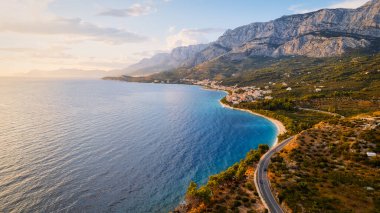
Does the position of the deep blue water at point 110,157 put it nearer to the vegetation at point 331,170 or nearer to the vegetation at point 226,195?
the vegetation at point 226,195

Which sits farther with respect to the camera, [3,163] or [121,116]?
[121,116]

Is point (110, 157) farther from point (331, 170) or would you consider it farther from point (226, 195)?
point (331, 170)

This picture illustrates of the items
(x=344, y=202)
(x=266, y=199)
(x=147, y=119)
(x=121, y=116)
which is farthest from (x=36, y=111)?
(x=344, y=202)

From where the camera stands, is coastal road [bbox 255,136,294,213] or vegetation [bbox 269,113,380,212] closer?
vegetation [bbox 269,113,380,212]

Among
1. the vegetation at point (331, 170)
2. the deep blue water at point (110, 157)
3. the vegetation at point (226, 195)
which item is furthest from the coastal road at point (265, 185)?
the deep blue water at point (110, 157)

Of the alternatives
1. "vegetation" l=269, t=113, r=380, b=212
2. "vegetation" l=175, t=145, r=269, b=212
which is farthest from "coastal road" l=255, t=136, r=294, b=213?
"vegetation" l=269, t=113, r=380, b=212

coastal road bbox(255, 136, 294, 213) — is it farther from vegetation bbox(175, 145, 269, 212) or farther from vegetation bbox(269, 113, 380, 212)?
vegetation bbox(269, 113, 380, 212)

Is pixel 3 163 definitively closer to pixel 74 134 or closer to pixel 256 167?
pixel 74 134
